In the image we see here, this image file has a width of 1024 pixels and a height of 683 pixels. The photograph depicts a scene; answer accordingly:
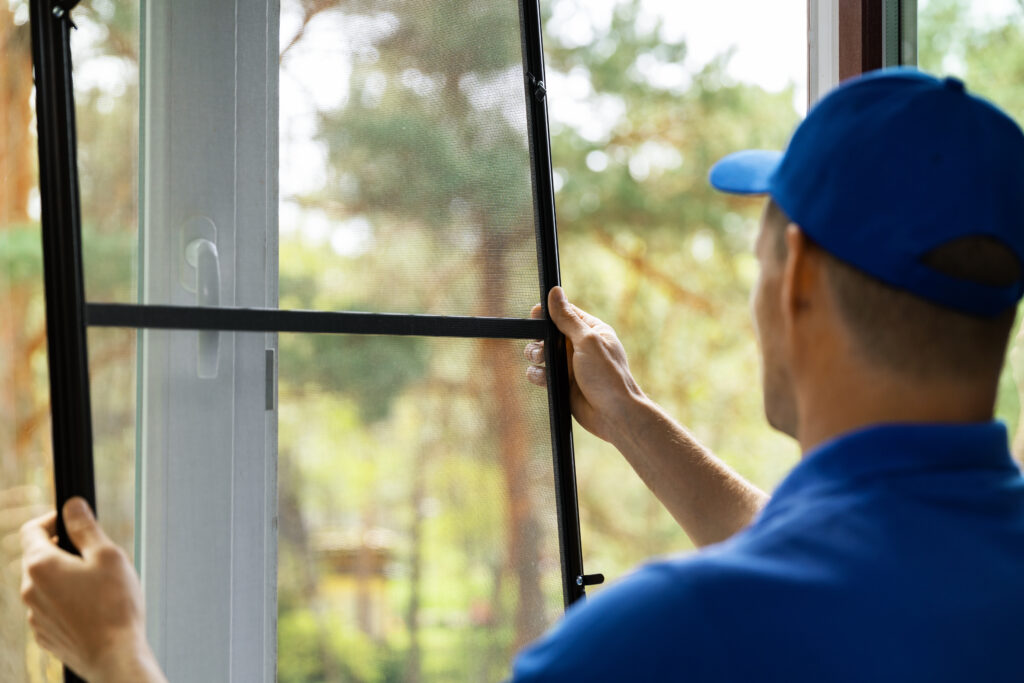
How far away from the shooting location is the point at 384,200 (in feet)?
4.10

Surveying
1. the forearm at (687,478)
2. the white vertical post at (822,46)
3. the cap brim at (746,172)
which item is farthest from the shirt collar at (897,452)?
the white vertical post at (822,46)

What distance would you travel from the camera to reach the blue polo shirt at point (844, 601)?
0.66m

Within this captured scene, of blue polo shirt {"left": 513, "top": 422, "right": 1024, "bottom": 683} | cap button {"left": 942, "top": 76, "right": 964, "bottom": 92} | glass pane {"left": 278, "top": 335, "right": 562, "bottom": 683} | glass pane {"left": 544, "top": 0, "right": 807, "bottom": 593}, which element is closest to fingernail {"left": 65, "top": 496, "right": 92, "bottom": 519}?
glass pane {"left": 278, "top": 335, "right": 562, "bottom": 683}

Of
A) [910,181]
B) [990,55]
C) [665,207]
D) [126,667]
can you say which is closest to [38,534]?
[126,667]

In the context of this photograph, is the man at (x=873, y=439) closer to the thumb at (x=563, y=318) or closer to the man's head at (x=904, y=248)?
the man's head at (x=904, y=248)

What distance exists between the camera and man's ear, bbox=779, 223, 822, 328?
0.78m

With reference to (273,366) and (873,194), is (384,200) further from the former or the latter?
(873,194)

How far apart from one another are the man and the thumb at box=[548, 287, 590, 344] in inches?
19.5

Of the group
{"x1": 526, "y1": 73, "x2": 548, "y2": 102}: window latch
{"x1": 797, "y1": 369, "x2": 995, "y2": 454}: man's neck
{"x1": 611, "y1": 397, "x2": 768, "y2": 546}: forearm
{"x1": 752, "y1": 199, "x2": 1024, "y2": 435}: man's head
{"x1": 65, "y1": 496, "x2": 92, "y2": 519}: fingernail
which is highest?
{"x1": 526, "y1": 73, "x2": 548, "y2": 102}: window latch

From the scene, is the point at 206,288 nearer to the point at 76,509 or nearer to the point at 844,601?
the point at 76,509

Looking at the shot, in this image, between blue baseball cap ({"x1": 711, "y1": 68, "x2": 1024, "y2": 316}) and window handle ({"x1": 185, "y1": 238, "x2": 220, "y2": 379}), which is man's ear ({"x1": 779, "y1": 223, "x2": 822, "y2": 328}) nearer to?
blue baseball cap ({"x1": 711, "y1": 68, "x2": 1024, "y2": 316})

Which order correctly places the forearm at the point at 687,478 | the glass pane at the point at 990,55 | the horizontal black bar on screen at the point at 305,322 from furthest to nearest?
the glass pane at the point at 990,55 → the forearm at the point at 687,478 → the horizontal black bar on screen at the point at 305,322

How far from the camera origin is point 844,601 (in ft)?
2.19

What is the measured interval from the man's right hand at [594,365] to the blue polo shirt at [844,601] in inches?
25.0
